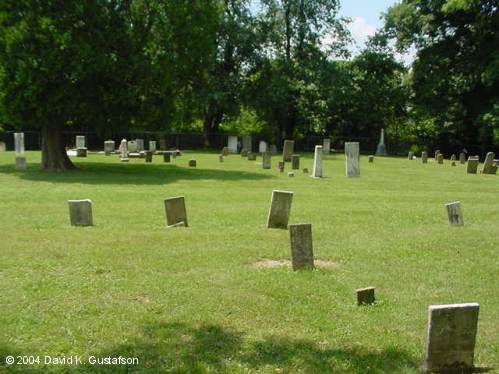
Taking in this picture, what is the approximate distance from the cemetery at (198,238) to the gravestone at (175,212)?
0.09 feet

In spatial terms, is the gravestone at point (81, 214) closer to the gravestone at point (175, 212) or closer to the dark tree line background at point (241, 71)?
Result: the gravestone at point (175, 212)

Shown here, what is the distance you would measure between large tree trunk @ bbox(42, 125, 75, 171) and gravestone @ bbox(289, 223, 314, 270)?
1819 centimetres

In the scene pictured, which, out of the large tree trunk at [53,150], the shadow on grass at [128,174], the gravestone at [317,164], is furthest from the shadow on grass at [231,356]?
the large tree trunk at [53,150]

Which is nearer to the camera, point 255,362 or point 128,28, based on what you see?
point 255,362

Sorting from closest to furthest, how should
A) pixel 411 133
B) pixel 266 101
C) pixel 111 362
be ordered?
pixel 111 362 < pixel 266 101 < pixel 411 133

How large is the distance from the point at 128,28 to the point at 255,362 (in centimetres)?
2050

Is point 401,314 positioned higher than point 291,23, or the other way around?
point 291,23

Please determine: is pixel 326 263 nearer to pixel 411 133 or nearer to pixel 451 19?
pixel 451 19

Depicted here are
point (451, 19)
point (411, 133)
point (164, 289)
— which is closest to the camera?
point (164, 289)

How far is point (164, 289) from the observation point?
692cm

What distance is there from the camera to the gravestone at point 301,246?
25.7 ft

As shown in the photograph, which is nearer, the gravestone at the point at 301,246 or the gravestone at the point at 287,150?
the gravestone at the point at 301,246

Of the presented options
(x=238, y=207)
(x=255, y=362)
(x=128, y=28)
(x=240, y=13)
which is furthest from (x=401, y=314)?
(x=240, y=13)

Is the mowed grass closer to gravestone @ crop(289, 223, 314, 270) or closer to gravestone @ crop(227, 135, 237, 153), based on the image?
gravestone @ crop(289, 223, 314, 270)
